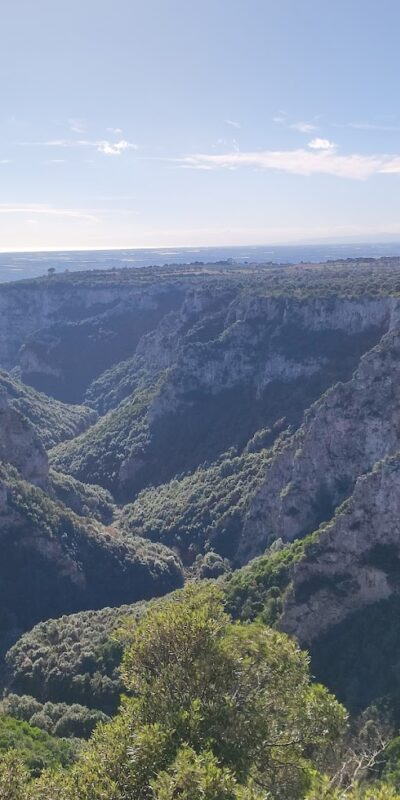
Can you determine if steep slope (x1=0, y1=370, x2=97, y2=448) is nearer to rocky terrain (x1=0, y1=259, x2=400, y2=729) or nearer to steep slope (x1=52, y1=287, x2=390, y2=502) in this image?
rocky terrain (x1=0, y1=259, x2=400, y2=729)

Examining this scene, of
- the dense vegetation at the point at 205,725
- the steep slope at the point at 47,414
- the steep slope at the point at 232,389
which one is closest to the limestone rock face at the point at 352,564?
the dense vegetation at the point at 205,725

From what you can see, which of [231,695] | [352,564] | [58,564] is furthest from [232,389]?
[231,695]

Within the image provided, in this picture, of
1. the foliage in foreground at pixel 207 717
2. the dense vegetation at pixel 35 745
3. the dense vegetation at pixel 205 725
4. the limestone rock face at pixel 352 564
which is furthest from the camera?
the limestone rock face at pixel 352 564

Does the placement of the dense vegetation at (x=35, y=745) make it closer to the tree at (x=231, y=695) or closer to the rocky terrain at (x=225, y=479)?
the rocky terrain at (x=225, y=479)

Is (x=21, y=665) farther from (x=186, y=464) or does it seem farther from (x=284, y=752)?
(x=186, y=464)

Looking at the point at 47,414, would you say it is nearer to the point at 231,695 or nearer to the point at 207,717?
the point at 231,695

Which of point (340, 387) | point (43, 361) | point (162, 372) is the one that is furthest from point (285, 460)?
point (43, 361)

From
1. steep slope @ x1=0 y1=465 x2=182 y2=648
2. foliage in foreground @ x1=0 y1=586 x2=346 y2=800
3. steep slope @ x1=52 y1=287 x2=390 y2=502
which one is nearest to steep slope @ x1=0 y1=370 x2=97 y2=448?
steep slope @ x1=52 y1=287 x2=390 y2=502
